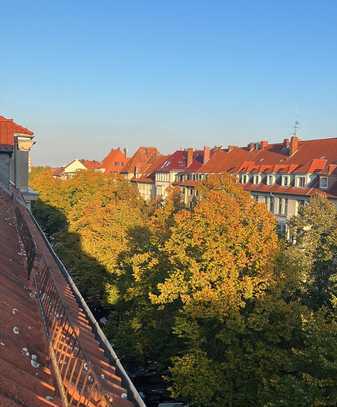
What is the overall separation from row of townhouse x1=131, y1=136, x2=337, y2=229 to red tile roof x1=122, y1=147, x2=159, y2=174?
48.7 ft

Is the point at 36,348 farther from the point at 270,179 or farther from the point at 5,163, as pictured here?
the point at 270,179

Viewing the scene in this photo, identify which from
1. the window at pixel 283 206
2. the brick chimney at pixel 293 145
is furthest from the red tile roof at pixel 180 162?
the window at pixel 283 206

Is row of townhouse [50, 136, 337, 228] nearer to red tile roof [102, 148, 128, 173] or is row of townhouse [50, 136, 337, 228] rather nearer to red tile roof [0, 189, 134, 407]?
red tile roof [102, 148, 128, 173]

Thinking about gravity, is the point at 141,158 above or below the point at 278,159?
above

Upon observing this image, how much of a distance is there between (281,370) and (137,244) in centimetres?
1301

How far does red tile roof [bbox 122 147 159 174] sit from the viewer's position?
A: 93.7 meters

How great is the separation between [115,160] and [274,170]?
58.0 metres

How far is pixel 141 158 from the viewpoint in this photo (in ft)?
317

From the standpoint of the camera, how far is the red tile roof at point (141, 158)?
307 ft

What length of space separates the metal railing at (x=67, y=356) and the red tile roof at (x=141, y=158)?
87.1 meters

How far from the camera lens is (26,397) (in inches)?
133

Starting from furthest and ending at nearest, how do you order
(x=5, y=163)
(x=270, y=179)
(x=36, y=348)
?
1. (x=270, y=179)
2. (x=5, y=163)
3. (x=36, y=348)

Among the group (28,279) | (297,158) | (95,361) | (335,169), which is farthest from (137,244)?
(297,158)

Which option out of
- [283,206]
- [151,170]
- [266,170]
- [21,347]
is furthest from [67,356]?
[151,170]
